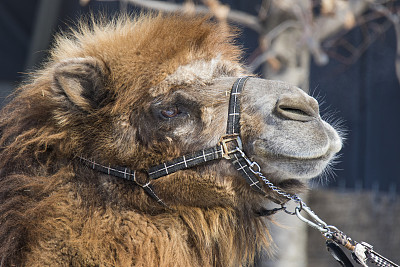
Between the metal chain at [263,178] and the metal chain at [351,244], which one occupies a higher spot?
the metal chain at [263,178]

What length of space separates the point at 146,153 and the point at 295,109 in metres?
0.82

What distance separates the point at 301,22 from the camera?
5.18m

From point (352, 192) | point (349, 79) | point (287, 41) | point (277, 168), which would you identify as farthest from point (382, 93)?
point (277, 168)

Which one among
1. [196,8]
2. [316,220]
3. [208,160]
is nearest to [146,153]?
[208,160]

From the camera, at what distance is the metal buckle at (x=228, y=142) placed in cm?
256

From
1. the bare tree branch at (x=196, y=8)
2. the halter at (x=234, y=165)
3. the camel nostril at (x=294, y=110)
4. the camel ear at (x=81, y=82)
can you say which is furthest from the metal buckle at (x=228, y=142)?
the bare tree branch at (x=196, y=8)

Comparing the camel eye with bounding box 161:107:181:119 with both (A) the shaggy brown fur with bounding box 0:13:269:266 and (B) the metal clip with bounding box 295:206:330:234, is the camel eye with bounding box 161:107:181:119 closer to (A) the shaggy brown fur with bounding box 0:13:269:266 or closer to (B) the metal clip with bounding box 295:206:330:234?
(A) the shaggy brown fur with bounding box 0:13:269:266

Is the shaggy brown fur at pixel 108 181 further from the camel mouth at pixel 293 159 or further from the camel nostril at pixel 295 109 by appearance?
the camel nostril at pixel 295 109

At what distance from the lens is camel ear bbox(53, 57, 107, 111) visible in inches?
102

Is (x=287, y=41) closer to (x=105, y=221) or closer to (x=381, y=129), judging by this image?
(x=381, y=129)

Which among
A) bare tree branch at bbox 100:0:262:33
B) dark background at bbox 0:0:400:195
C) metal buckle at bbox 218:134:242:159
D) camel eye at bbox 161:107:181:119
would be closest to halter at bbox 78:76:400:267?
metal buckle at bbox 218:134:242:159

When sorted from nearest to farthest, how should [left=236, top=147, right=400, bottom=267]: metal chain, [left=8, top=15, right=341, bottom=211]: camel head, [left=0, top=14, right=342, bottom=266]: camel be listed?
[left=236, top=147, right=400, bottom=267]: metal chain, [left=0, top=14, right=342, bottom=266]: camel, [left=8, top=15, right=341, bottom=211]: camel head

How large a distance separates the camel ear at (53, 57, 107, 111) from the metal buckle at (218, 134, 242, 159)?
70cm

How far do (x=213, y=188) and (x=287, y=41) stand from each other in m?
3.14
